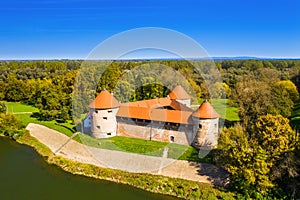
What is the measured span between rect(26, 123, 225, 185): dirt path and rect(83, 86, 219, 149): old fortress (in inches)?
118

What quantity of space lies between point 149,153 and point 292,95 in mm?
28879

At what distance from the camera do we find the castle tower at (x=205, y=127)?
22.5 m

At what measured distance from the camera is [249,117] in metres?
26.3

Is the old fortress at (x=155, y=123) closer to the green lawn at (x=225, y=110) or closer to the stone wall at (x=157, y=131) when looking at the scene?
the stone wall at (x=157, y=131)

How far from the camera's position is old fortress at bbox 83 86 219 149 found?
22.8 m

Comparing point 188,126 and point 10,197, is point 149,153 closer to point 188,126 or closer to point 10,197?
point 188,126

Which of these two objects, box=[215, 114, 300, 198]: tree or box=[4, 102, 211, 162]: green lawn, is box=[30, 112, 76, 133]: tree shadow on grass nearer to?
box=[4, 102, 211, 162]: green lawn

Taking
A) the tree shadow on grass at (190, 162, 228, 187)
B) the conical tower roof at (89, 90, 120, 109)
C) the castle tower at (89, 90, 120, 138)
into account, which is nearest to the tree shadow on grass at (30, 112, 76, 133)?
the castle tower at (89, 90, 120, 138)

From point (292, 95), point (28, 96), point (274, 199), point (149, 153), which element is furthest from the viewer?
point (28, 96)

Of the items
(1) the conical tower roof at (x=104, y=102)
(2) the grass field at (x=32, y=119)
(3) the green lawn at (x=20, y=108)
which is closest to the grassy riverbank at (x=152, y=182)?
(1) the conical tower roof at (x=104, y=102)

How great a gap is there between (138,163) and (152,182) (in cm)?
277

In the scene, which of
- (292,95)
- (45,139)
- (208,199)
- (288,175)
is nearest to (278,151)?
(288,175)

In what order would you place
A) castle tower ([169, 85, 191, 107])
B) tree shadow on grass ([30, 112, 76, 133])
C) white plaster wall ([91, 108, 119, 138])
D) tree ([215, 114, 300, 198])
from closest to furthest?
tree ([215, 114, 300, 198]), white plaster wall ([91, 108, 119, 138]), tree shadow on grass ([30, 112, 76, 133]), castle tower ([169, 85, 191, 107])

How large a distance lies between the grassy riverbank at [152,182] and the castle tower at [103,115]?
184 inches
